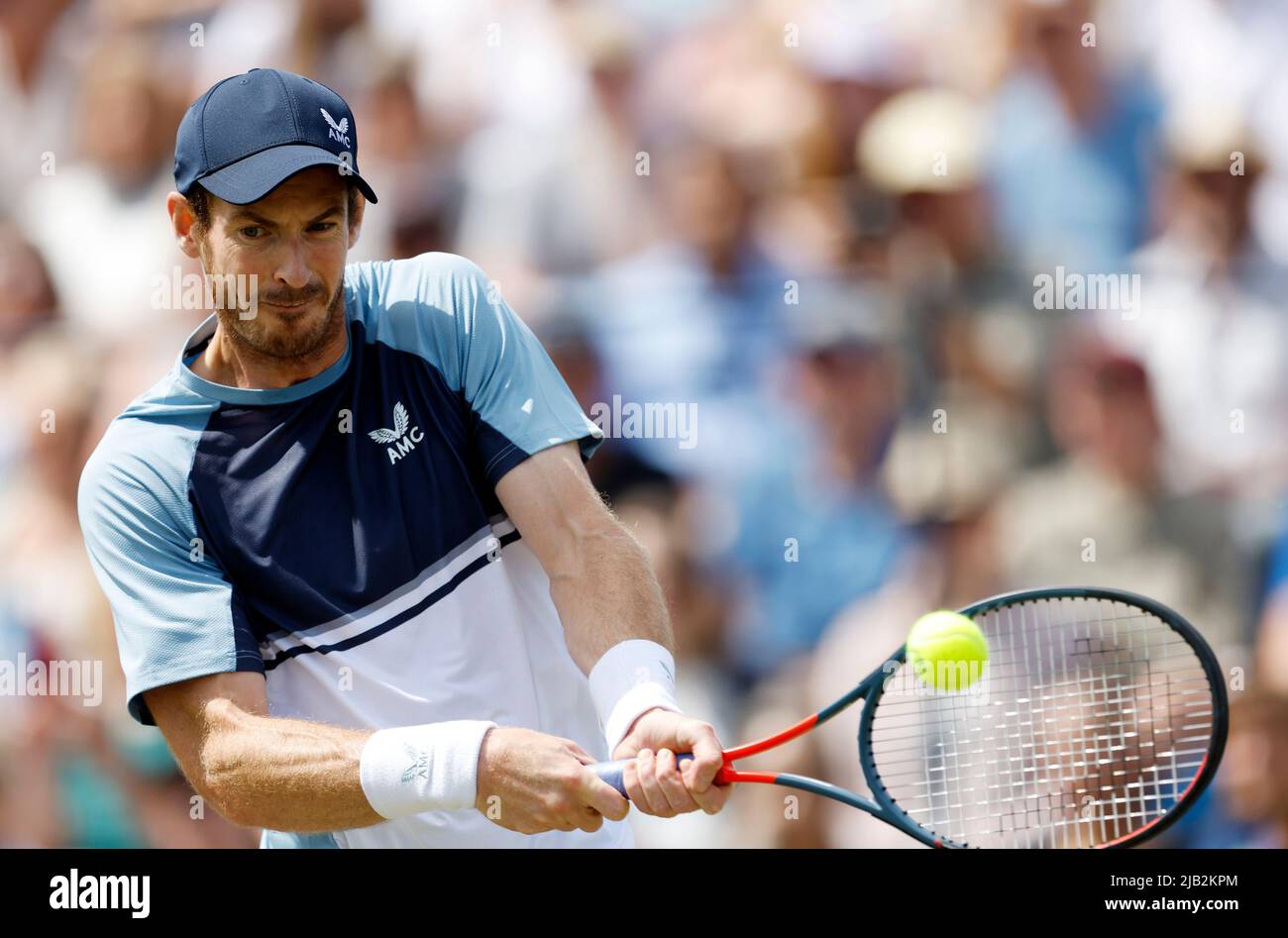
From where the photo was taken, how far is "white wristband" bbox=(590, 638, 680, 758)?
2.46 m

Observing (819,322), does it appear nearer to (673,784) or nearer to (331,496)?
(331,496)

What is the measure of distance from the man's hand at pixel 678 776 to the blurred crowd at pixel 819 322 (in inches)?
64.4

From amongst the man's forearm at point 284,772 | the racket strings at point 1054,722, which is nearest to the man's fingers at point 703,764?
the man's forearm at point 284,772

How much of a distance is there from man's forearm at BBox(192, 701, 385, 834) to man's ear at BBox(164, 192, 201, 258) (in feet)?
2.65

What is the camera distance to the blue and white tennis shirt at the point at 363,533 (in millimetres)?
2650

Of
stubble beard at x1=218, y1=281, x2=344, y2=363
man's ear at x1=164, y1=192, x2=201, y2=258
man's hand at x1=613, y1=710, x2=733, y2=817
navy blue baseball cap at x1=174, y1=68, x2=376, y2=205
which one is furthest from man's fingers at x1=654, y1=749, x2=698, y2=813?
man's ear at x1=164, y1=192, x2=201, y2=258

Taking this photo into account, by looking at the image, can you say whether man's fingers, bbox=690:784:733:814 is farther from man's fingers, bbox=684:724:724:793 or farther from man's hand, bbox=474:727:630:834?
man's hand, bbox=474:727:630:834

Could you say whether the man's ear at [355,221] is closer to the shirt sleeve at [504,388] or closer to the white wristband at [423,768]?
the shirt sleeve at [504,388]

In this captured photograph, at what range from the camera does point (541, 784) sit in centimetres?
239

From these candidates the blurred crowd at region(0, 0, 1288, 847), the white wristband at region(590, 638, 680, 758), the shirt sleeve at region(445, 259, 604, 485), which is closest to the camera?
the white wristband at region(590, 638, 680, 758)

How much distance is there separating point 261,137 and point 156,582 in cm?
76
